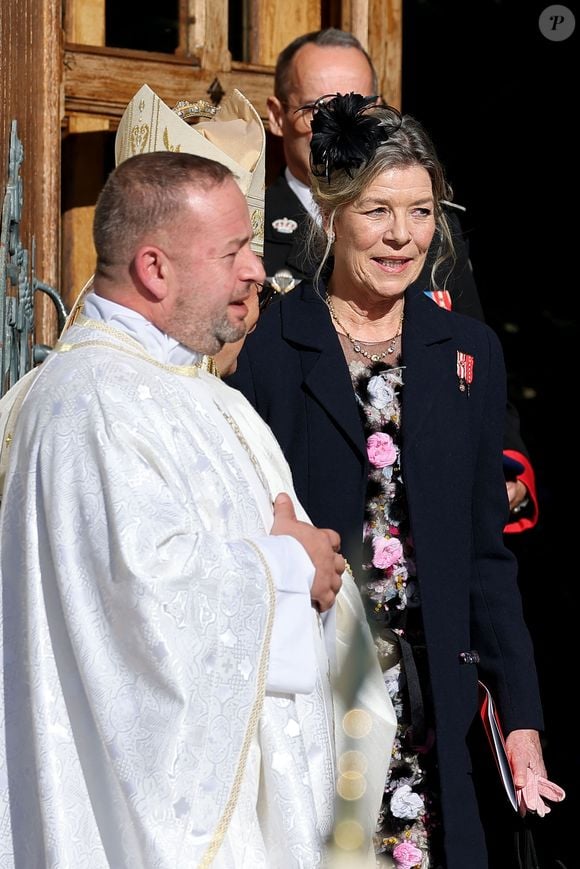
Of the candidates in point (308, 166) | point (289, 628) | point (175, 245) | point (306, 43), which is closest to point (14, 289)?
point (308, 166)

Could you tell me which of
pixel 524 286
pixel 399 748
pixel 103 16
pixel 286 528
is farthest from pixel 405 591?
pixel 524 286

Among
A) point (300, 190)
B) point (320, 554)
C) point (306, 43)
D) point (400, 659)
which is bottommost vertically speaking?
point (400, 659)

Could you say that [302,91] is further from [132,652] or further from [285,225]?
[132,652]

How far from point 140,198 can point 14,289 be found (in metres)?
1.00

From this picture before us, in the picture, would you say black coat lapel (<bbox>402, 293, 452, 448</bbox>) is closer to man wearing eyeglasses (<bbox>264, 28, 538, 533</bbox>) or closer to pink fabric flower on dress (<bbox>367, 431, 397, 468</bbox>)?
pink fabric flower on dress (<bbox>367, 431, 397, 468</bbox>)

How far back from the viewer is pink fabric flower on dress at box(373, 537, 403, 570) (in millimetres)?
3041

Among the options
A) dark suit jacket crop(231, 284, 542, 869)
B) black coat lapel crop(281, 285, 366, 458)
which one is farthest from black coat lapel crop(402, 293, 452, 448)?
black coat lapel crop(281, 285, 366, 458)

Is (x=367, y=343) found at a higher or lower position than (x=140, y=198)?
lower

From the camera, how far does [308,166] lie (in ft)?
13.0

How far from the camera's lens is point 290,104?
4.11 metres

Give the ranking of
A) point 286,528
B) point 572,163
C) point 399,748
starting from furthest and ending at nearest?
point 572,163 < point 399,748 < point 286,528

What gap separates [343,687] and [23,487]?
0.67 metres

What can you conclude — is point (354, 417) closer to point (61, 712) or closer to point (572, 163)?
point (61, 712)

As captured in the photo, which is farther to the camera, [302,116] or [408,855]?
[302,116]
